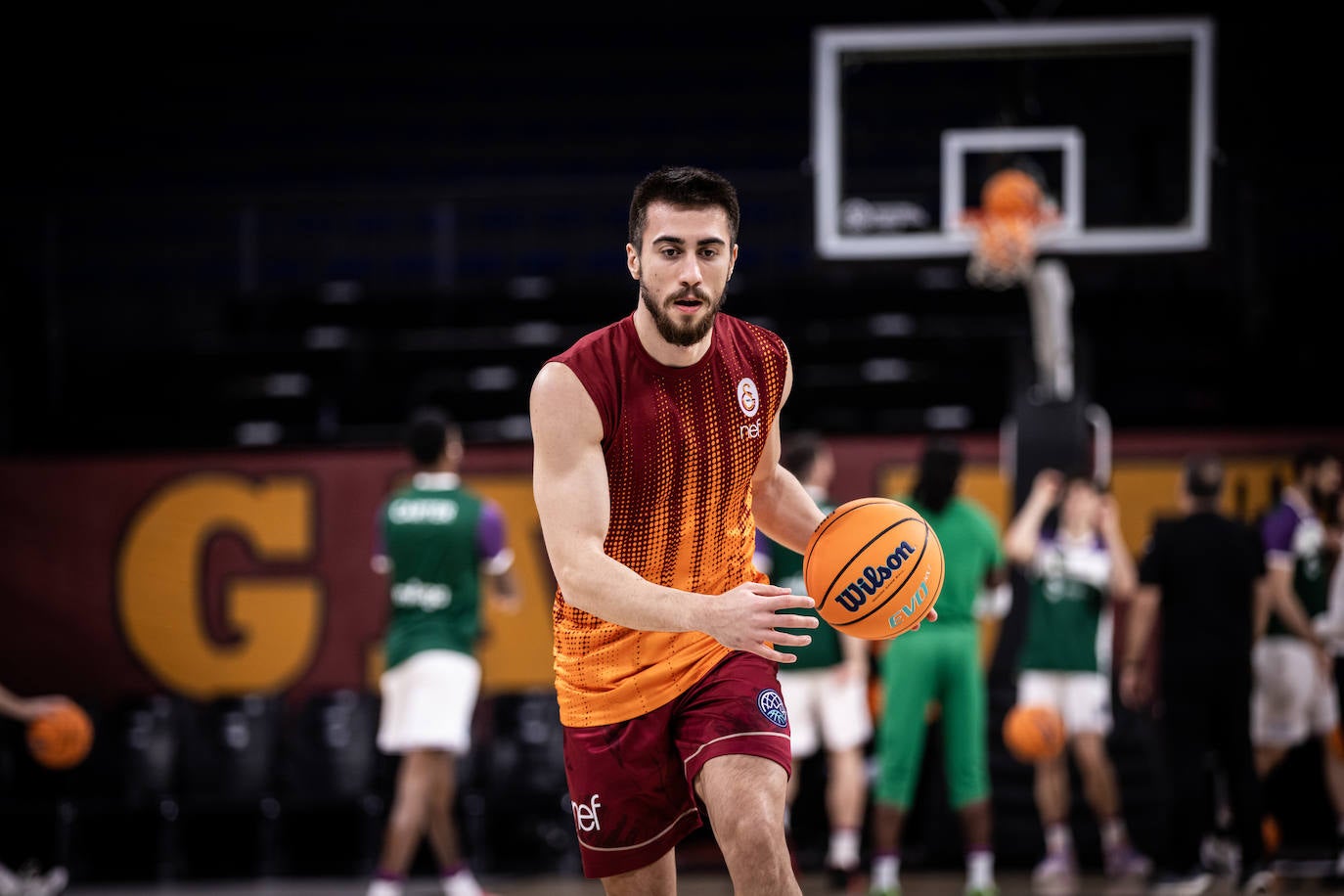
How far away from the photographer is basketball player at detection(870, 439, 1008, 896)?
7602 millimetres

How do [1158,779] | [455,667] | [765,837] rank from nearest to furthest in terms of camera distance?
[765,837] < [455,667] < [1158,779]

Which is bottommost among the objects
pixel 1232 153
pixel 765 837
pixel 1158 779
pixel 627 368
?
pixel 1158 779

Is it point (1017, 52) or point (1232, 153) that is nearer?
point (1017, 52)

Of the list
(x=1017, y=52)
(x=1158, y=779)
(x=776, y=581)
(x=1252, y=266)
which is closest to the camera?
(x=776, y=581)

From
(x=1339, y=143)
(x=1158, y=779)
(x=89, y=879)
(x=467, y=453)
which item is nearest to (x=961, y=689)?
(x=1158, y=779)

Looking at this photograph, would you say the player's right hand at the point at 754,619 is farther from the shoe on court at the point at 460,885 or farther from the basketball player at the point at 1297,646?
the basketball player at the point at 1297,646

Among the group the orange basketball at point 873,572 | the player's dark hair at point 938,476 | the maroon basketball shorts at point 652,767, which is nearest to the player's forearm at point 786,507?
the orange basketball at point 873,572

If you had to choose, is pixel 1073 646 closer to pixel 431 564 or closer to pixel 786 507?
pixel 431 564

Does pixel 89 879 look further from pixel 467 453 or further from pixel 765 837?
pixel 765 837

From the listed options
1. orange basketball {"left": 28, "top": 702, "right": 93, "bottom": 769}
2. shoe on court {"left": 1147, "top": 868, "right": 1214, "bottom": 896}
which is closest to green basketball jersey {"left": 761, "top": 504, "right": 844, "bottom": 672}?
shoe on court {"left": 1147, "top": 868, "right": 1214, "bottom": 896}

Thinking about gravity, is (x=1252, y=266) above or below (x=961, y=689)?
above

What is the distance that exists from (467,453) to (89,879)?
355cm

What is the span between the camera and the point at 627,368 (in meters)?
3.76

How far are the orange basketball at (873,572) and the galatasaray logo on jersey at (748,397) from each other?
0.34m
